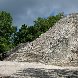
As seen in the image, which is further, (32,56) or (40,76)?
(32,56)

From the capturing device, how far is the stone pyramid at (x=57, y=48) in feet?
90.7

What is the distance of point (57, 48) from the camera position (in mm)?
28812

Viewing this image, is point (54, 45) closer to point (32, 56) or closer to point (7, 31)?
point (32, 56)

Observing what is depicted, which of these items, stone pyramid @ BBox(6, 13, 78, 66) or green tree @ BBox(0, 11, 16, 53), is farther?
green tree @ BBox(0, 11, 16, 53)

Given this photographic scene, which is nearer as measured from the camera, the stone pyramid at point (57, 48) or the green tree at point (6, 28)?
the stone pyramid at point (57, 48)

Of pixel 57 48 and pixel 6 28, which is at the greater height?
pixel 6 28

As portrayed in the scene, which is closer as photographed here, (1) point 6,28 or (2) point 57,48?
(2) point 57,48

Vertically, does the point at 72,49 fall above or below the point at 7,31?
below

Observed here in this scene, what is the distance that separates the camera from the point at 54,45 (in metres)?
29.5

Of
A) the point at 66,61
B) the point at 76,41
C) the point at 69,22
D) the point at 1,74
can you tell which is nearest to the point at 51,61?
the point at 66,61

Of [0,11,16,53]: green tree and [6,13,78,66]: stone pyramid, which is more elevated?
[0,11,16,53]: green tree

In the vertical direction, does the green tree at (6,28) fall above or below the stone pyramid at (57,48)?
above

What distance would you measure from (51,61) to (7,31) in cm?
4246

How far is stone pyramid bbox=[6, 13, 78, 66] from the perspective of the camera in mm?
27639
